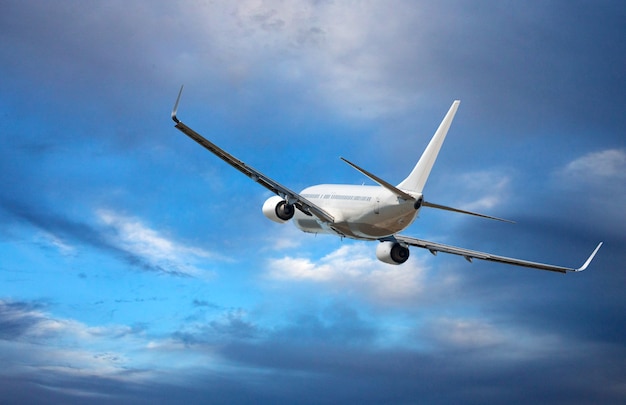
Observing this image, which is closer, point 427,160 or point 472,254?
point 427,160

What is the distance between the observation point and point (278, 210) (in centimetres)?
5850

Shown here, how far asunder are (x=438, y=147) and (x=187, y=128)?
58.6ft

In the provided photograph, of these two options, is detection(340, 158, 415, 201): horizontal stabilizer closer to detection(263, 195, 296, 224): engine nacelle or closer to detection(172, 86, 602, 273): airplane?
detection(172, 86, 602, 273): airplane

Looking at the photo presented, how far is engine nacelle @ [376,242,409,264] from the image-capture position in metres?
61.6

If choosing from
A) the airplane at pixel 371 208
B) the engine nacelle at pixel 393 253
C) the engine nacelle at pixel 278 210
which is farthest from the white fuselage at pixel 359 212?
the engine nacelle at pixel 278 210

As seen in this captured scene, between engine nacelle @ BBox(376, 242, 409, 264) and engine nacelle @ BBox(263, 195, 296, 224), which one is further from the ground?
engine nacelle @ BBox(263, 195, 296, 224)

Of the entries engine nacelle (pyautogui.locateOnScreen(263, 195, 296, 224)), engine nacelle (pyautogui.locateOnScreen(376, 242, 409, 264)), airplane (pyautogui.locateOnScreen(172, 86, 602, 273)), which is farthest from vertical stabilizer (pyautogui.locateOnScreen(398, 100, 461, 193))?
engine nacelle (pyautogui.locateOnScreen(263, 195, 296, 224))

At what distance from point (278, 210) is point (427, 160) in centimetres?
1122

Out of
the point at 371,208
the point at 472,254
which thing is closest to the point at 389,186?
the point at 371,208

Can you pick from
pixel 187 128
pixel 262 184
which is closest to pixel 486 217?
pixel 262 184

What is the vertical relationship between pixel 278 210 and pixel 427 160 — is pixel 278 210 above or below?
below

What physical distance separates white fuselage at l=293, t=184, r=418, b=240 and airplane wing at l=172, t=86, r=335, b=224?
1109 millimetres

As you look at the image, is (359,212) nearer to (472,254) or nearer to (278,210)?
(278,210)

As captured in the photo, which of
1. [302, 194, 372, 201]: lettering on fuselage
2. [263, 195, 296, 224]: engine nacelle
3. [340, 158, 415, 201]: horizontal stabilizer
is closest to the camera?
[340, 158, 415, 201]: horizontal stabilizer
